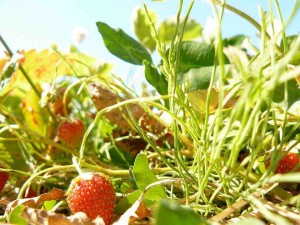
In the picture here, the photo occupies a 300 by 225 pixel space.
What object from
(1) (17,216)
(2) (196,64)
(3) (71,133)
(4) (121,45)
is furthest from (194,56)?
(1) (17,216)

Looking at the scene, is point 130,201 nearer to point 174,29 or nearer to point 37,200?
point 37,200

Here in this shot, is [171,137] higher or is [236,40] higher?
[236,40]

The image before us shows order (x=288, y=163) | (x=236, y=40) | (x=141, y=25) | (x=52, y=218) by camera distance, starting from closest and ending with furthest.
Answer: (x=52, y=218) < (x=288, y=163) < (x=236, y=40) < (x=141, y=25)

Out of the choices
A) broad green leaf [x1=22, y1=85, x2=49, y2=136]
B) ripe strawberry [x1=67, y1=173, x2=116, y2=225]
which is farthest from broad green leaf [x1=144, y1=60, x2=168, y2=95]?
broad green leaf [x1=22, y1=85, x2=49, y2=136]

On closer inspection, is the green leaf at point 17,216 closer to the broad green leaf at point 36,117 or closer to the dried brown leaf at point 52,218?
the dried brown leaf at point 52,218

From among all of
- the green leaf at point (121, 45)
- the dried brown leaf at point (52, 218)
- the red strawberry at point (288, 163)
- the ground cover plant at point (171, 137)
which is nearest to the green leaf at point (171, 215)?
the ground cover plant at point (171, 137)

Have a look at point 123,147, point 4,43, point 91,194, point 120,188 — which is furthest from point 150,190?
point 4,43

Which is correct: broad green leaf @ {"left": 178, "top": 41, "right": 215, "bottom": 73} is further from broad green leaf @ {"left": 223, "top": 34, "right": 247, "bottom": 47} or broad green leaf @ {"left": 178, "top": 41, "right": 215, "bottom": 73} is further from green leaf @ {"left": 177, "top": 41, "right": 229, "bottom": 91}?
broad green leaf @ {"left": 223, "top": 34, "right": 247, "bottom": 47}
